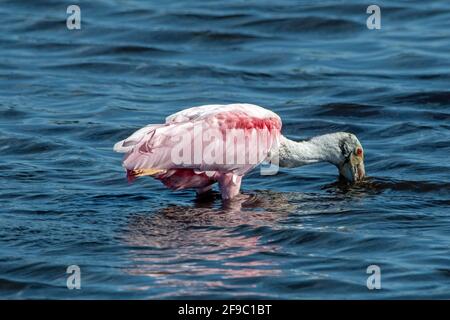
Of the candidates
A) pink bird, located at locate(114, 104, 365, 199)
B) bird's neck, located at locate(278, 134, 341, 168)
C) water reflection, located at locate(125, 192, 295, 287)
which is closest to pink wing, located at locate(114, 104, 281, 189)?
pink bird, located at locate(114, 104, 365, 199)

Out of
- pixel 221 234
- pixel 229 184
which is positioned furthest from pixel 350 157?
pixel 221 234

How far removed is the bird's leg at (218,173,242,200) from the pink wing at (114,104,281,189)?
2.2 inches

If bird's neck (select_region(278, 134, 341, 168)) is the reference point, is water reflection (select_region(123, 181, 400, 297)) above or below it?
below

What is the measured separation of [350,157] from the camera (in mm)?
12328

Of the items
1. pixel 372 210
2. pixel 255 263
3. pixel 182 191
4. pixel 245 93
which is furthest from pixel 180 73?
pixel 255 263

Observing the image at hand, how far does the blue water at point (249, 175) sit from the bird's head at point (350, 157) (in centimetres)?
16

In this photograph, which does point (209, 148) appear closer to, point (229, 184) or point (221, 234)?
point (229, 184)

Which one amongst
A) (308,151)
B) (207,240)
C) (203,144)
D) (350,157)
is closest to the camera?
(207,240)

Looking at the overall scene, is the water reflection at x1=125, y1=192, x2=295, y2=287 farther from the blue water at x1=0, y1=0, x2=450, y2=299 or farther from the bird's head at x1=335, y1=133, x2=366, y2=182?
the bird's head at x1=335, y1=133, x2=366, y2=182

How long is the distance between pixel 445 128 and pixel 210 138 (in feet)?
11.8

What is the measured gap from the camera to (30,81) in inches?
646

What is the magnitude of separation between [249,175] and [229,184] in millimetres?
1219

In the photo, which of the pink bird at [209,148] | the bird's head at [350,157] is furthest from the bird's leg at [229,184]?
the bird's head at [350,157]

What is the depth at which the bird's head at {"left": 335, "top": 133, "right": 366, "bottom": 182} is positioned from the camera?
12.3 meters
